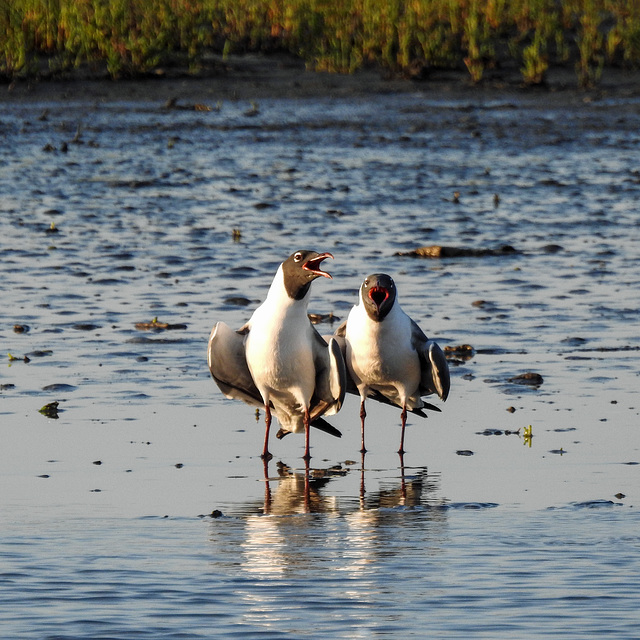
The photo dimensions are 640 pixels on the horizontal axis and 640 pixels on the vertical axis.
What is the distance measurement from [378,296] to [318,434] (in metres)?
0.98

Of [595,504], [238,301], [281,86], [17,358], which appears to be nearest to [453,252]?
Result: [238,301]

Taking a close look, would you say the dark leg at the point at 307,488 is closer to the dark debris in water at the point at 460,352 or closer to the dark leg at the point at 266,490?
the dark leg at the point at 266,490

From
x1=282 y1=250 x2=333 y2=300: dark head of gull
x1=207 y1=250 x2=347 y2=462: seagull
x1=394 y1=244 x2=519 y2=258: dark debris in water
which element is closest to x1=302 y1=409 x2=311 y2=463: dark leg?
x1=207 y1=250 x2=347 y2=462: seagull

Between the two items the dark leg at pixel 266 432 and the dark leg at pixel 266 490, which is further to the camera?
the dark leg at pixel 266 432

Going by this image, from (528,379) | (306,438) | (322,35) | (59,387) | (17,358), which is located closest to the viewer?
(306,438)

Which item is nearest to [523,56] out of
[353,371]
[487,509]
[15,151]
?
[15,151]

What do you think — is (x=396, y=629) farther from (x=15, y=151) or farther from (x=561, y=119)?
(x=561, y=119)

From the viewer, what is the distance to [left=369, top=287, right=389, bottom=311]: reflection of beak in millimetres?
8422

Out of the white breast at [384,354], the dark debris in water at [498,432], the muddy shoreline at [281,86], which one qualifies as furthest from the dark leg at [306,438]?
the muddy shoreline at [281,86]

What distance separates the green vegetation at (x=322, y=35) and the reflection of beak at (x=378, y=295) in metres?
17.5

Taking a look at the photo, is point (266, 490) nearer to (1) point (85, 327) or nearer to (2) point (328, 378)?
(2) point (328, 378)

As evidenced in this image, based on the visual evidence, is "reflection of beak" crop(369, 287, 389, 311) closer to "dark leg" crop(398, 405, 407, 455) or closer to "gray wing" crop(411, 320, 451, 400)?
"gray wing" crop(411, 320, 451, 400)

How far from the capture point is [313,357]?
8.48 m

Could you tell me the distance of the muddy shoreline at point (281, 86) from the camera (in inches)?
993
